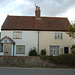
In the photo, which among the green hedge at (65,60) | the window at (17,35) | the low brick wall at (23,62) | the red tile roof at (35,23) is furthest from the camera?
the red tile roof at (35,23)

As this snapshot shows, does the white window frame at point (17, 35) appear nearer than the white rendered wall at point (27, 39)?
No

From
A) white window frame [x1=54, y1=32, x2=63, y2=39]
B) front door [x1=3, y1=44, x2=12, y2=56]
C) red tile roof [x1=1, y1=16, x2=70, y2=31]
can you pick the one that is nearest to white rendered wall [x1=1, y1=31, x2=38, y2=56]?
red tile roof [x1=1, y1=16, x2=70, y2=31]

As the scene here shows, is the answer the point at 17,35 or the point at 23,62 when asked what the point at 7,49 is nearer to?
the point at 17,35

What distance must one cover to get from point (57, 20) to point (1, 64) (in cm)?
1708

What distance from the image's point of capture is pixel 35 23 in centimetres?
3119

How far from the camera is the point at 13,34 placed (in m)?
29.4

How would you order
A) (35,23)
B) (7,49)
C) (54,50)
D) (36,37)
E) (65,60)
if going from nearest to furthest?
(65,60)
(7,49)
(36,37)
(54,50)
(35,23)

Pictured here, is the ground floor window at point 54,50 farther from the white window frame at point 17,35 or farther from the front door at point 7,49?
the front door at point 7,49

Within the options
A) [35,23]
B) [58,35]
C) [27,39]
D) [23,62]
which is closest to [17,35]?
[27,39]

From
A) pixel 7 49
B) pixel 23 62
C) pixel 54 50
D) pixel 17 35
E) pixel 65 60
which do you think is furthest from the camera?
pixel 54 50

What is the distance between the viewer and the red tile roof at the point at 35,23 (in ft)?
97.9

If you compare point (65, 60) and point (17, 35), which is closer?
point (65, 60)

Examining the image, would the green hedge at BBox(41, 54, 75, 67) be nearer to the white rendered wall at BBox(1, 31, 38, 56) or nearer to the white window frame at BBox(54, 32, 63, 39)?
the white rendered wall at BBox(1, 31, 38, 56)

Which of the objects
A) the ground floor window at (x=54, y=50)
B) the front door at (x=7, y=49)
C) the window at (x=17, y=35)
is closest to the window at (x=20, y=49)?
the window at (x=17, y=35)
